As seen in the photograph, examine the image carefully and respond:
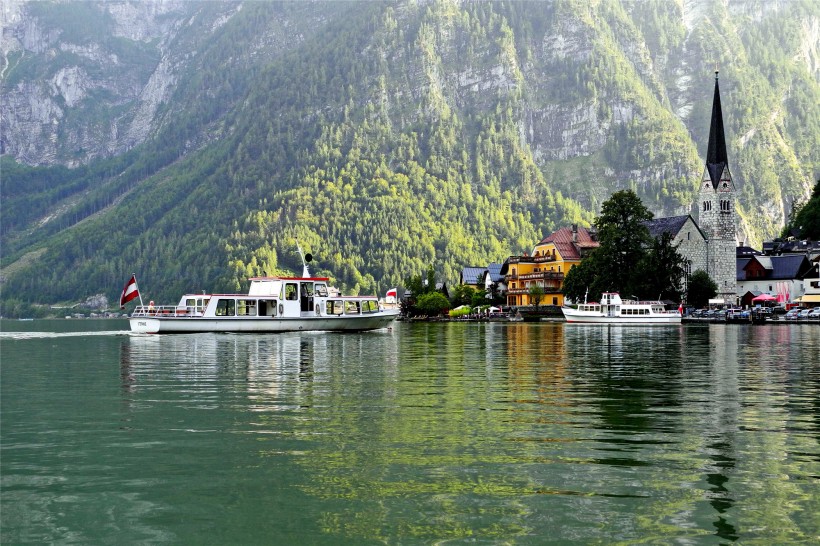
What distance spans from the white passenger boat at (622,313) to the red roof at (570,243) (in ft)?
151

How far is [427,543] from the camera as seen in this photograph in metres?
12.0

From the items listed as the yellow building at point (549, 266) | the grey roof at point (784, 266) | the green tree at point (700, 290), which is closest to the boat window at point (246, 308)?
the yellow building at point (549, 266)

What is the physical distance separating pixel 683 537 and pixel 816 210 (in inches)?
6824

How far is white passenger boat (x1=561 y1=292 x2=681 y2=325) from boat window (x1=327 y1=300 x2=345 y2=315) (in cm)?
4125

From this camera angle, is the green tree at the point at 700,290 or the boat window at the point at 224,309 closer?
the boat window at the point at 224,309

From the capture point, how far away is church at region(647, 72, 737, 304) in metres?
159

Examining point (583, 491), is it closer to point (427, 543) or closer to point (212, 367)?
point (427, 543)

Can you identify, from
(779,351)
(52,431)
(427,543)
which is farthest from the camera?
(779,351)

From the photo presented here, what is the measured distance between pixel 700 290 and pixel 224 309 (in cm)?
9126

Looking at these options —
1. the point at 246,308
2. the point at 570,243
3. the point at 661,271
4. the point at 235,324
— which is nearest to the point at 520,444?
the point at 235,324

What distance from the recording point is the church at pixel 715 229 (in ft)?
521

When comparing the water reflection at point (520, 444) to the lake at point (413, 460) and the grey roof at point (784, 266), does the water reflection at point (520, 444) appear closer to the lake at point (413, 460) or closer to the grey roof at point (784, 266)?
the lake at point (413, 460)

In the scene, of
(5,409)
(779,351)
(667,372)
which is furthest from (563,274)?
(5,409)

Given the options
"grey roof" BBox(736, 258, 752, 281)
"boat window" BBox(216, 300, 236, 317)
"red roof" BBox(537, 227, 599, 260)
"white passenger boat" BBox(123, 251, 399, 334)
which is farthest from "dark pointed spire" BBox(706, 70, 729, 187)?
"boat window" BBox(216, 300, 236, 317)
